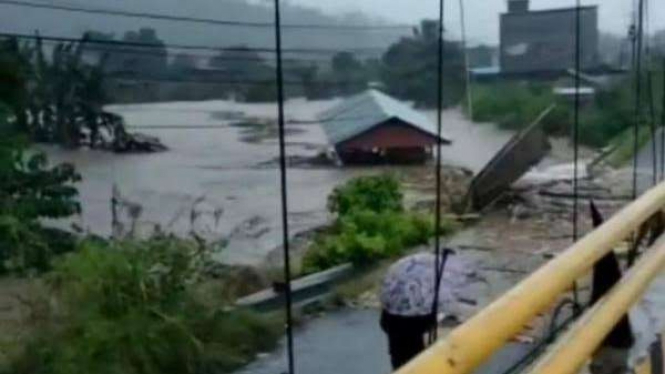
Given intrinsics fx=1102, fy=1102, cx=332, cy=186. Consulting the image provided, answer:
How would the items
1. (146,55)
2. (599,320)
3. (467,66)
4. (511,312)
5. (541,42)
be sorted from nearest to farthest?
(511,312), (599,320), (146,55), (467,66), (541,42)

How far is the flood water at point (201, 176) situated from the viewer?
20.4 feet

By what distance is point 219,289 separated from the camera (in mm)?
6188

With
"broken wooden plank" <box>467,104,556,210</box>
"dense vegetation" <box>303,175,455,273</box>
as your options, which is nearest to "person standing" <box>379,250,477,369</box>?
"dense vegetation" <box>303,175,455,273</box>

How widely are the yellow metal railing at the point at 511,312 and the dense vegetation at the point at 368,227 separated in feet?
23.4

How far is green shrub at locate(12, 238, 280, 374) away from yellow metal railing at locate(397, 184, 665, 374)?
3.88 m

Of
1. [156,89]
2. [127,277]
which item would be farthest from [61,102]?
[127,277]

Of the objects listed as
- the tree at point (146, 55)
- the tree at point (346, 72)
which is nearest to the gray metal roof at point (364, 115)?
the tree at point (346, 72)

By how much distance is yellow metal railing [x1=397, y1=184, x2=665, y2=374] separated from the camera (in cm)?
67

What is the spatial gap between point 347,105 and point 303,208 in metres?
1.07

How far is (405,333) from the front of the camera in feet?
5.88

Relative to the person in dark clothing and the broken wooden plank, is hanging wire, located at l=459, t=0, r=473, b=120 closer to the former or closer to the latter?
the broken wooden plank

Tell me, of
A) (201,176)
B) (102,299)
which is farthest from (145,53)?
(201,176)

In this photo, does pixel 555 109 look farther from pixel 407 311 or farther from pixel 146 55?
pixel 407 311

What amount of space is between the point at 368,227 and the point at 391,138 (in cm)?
425
